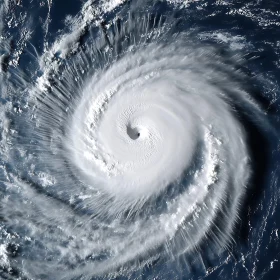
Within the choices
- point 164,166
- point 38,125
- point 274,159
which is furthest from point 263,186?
point 38,125

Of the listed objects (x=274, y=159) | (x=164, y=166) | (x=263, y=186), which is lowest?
(x=164, y=166)

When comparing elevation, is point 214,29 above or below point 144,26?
above

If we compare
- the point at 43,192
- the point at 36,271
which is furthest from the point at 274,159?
the point at 36,271

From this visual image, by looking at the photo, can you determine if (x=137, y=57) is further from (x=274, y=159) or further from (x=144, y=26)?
(x=274, y=159)

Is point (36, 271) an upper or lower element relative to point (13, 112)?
lower

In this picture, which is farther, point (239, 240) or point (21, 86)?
point (21, 86)

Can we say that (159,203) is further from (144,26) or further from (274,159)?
(144,26)

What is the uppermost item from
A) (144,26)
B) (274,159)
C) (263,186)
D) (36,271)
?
(144,26)
